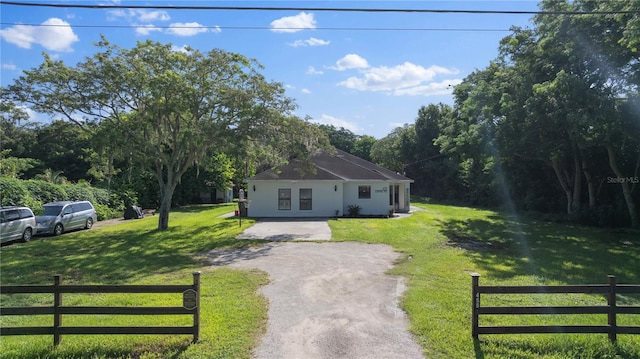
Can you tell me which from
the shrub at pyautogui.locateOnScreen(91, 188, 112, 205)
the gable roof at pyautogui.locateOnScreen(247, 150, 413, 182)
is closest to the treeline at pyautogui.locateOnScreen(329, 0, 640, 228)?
the gable roof at pyautogui.locateOnScreen(247, 150, 413, 182)

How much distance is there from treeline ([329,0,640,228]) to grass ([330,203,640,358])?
4.29 metres

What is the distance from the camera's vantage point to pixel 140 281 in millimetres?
10023

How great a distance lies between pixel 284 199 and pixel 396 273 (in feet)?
53.5

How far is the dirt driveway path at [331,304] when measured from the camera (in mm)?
5613

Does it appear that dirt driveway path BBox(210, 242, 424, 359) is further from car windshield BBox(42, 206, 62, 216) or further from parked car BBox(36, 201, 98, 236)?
car windshield BBox(42, 206, 62, 216)

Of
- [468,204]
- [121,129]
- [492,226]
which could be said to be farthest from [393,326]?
[468,204]

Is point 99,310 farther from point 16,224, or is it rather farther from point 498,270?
point 16,224

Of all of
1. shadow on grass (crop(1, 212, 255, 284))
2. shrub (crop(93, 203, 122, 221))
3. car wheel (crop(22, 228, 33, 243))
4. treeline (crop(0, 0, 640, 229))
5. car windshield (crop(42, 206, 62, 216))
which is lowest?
shadow on grass (crop(1, 212, 255, 284))

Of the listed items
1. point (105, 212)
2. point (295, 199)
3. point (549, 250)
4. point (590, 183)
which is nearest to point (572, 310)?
point (549, 250)

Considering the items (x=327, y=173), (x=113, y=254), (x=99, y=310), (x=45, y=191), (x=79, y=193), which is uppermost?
(x=327, y=173)

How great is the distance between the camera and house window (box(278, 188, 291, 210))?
26.3 meters

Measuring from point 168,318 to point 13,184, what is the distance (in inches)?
675

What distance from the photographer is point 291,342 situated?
580cm

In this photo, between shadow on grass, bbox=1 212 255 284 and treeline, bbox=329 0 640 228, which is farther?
A: treeline, bbox=329 0 640 228
